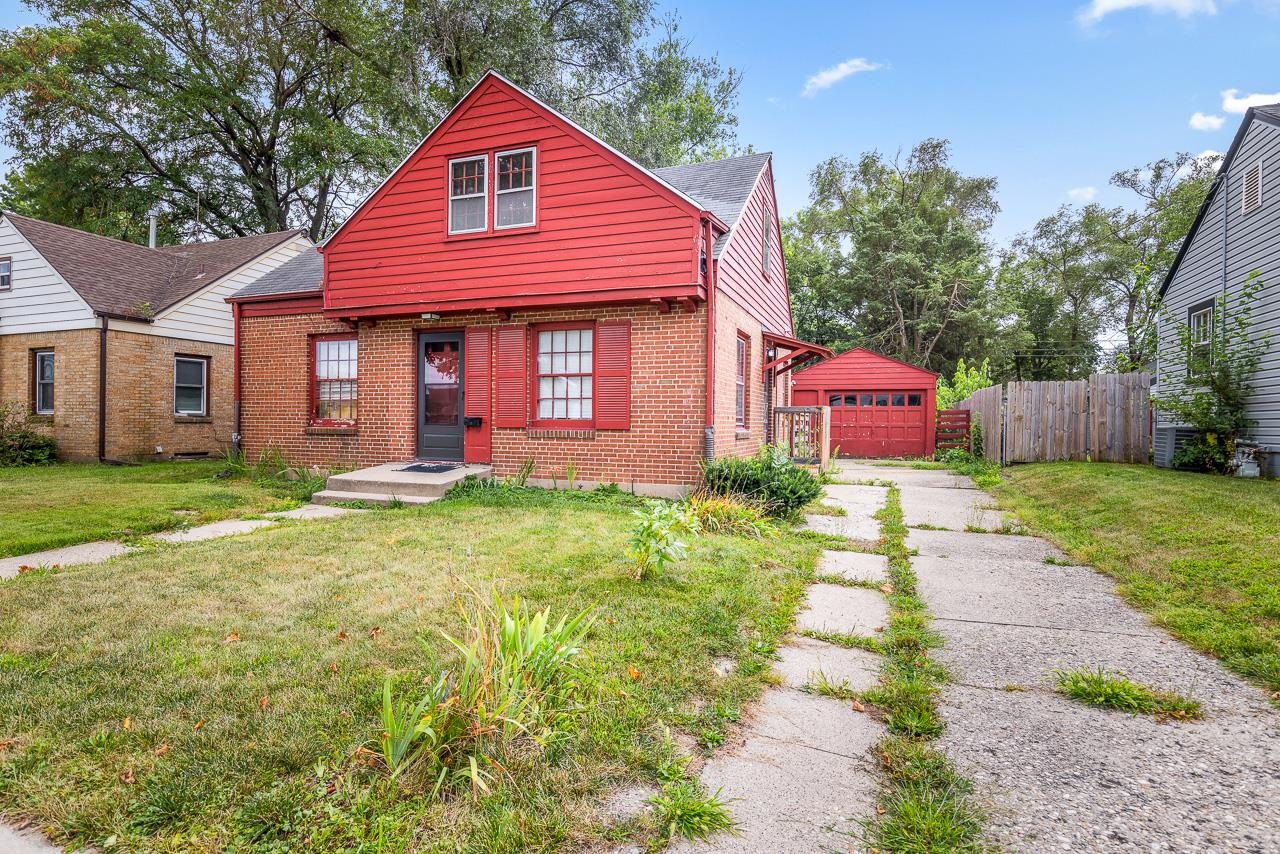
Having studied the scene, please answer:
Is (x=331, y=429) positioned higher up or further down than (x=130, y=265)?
further down

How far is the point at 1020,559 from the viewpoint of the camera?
5785 millimetres

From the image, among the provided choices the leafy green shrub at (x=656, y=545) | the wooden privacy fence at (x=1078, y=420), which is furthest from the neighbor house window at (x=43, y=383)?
the wooden privacy fence at (x=1078, y=420)

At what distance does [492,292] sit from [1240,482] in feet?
36.7

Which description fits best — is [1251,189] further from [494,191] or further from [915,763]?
[915,763]

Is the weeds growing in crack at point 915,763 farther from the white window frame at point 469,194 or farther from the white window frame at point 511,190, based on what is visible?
the white window frame at point 469,194

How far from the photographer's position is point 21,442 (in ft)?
44.0

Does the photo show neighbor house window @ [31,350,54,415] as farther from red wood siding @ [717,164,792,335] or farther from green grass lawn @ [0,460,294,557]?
red wood siding @ [717,164,792,335]

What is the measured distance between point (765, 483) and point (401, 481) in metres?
5.24

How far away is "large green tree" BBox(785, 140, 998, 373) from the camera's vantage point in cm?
2964

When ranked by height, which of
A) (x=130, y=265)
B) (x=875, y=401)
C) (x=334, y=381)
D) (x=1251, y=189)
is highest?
(x=1251, y=189)

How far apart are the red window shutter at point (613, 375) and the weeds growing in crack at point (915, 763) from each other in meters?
5.54

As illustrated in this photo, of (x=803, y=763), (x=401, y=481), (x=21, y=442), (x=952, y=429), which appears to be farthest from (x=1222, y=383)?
(x=21, y=442)

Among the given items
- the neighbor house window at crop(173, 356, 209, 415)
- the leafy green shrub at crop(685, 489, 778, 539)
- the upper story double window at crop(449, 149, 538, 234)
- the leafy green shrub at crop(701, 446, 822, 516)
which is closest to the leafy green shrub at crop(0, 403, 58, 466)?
the neighbor house window at crop(173, 356, 209, 415)

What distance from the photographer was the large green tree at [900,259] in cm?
2964
